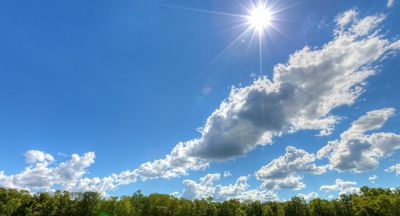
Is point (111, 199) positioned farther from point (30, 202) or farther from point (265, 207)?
point (265, 207)

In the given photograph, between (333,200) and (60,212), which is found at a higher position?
(333,200)

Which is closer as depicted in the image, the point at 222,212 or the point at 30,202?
the point at 30,202

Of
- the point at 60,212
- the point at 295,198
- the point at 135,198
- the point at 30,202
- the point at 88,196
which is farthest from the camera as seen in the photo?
the point at 295,198

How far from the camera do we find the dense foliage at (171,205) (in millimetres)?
74750

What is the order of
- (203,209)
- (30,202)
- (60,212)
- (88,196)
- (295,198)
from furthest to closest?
1. (295,198)
2. (203,209)
3. (88,196)
4. (60,212)
5. (30,202)

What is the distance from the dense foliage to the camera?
7475 cm

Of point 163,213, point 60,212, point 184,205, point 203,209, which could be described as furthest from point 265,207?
point 60,212

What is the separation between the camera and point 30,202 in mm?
78938

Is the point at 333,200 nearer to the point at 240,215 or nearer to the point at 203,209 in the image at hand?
the point at 240,215

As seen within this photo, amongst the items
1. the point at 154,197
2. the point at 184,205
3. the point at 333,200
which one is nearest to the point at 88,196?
the point at 154,197

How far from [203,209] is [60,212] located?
52.4m

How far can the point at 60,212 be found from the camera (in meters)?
86.3

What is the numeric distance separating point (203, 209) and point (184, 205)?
9.68 metres

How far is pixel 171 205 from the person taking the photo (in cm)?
10819
